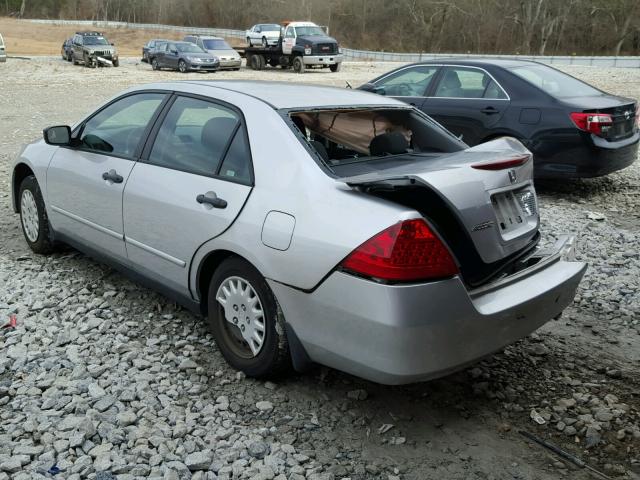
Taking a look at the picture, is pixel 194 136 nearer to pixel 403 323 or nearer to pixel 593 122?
pixel 403 323

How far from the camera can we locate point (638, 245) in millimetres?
6305

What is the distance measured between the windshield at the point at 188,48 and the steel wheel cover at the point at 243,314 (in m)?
31.8

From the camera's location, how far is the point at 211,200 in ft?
11.8

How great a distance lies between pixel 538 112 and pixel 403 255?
18.8ft

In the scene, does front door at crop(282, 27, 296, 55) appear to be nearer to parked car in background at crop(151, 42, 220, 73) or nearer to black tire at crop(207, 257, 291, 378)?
parked car in background at crop(151, 42, 220, 73)

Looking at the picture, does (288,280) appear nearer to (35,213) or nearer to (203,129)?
(203,129)

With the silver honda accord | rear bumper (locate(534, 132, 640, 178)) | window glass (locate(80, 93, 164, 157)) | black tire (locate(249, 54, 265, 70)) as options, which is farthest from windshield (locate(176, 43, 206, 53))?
the silver honda accord

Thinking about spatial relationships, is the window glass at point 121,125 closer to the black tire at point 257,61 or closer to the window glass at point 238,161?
the window glass at point 238,161

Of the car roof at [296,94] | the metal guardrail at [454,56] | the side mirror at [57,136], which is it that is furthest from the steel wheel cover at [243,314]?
the metal guardrail at [454,56]

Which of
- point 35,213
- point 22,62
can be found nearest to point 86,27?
point 22,62

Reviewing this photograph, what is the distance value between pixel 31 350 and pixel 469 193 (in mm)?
2714

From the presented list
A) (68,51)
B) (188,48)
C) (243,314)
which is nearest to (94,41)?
(68,51)

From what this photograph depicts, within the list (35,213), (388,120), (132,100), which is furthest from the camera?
(35,213)

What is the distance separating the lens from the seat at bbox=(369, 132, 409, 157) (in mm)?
4027
